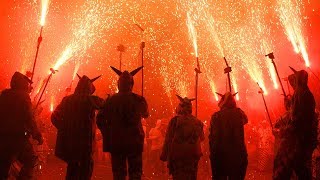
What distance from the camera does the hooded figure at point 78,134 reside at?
6.04m

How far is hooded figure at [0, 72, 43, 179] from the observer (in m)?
5.98

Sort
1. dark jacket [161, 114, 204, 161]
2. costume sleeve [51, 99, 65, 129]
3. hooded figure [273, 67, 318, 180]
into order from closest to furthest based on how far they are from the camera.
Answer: hooded figure [273, 67, 318, 180]
costume sleeve [51, 99, 65, 129]
dark jacket [161, 114, 204, 161]

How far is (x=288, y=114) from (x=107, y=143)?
3.08m

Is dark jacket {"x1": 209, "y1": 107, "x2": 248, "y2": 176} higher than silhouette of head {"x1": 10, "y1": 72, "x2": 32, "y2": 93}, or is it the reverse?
silhouette of head {"x1": 10, "y1": 72, "x2": 32, "y2": 93}

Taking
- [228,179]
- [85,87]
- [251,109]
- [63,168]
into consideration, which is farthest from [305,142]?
[251,109]

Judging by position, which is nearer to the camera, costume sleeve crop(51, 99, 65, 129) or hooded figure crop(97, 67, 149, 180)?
hooded figure crop(97, 67, 149, 180)

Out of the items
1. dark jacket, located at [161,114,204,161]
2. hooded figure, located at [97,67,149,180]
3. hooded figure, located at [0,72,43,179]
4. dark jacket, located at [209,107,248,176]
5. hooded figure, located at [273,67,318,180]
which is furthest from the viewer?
dark jacket, located at [161,114,204,161]

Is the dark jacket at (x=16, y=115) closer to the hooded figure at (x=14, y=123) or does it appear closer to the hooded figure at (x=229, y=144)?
the hooded figure at (x=14, y=123)

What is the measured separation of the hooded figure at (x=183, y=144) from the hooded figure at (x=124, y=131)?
1.21m

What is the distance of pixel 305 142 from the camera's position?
6160 millimetres

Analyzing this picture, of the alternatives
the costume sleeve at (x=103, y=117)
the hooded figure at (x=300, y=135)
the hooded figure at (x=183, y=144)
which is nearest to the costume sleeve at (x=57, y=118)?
the costume sleeve at (x=103, y=117)

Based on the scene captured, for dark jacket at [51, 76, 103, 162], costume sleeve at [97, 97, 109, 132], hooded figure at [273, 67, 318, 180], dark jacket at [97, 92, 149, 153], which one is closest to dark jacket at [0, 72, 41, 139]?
dark jacket at [51, 76, 103, 162]

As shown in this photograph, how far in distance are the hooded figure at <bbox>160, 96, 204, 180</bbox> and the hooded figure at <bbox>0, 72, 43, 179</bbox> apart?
2.39 metres

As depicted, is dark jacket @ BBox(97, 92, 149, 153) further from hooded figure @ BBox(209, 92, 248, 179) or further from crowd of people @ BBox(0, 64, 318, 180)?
hooded figure @ BBox(209, 92, 248, 179)
